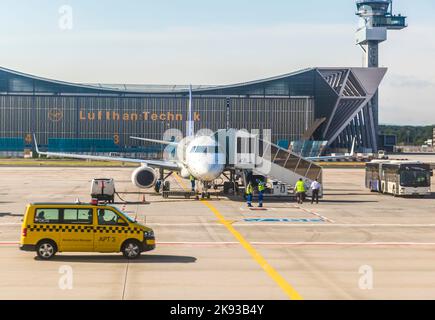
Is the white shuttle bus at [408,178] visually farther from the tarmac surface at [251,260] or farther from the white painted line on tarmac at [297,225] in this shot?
the white painted line on tarmac at [297,225]

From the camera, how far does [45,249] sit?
22578 millimetres

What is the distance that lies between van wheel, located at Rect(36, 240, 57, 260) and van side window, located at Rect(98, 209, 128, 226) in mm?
1794

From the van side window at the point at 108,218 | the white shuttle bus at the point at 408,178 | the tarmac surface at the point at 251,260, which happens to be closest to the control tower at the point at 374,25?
the white shuttle bus at the point at 408,178

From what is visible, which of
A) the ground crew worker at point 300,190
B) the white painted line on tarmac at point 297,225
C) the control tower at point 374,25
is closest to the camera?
the white painted line on tarmac at point 297,225

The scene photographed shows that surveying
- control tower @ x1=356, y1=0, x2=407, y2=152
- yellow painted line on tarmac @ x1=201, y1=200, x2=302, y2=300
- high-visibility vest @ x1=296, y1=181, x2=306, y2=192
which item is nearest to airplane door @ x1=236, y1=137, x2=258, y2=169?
high-visibility vest @ x1=296, y1=181, x2=306, y2=192

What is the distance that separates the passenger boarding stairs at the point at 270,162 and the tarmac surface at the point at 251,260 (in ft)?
21.3

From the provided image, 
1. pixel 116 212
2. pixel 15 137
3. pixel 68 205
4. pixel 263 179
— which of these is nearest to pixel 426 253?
pixel 116 212

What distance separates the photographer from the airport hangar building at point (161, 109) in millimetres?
152750

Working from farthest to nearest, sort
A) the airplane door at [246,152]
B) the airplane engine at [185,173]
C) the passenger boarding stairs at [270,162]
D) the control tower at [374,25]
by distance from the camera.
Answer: the control tower at [374,25] < the airplane engine at [185,173] < the passenger boarding stairs at [270,162] < the airplane door at [246,152]

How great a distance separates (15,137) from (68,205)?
138122mm

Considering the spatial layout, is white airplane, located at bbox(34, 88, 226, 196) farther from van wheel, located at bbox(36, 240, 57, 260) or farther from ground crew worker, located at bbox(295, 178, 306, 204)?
van wheel, located at bbox(36, 240, 57, 260)

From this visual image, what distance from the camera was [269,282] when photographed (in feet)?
64.1

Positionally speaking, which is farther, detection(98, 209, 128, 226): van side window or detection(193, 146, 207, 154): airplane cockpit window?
detection(193, 146, 207, 154): airplane cockpit window

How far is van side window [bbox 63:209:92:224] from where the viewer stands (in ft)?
74.8
